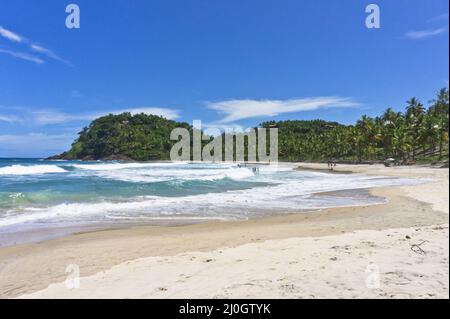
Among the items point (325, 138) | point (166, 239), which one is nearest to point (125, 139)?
point (325, 138)

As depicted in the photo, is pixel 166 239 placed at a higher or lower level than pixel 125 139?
lower

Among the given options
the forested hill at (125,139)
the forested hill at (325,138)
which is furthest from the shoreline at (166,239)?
the forested hill at (125,139)

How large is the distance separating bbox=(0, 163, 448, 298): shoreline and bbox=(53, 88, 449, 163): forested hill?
2911mm

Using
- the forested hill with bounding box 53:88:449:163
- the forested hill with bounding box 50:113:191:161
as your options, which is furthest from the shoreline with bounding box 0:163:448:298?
the forested hill with bounding box 50:113:191:161

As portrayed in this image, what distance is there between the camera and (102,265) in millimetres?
6445

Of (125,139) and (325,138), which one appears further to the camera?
(125,139)

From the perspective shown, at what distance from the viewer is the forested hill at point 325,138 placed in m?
51.1

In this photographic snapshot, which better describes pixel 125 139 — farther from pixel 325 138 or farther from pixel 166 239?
pixel 166 239

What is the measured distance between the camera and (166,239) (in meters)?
8.59

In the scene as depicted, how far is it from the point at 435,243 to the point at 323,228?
326cm

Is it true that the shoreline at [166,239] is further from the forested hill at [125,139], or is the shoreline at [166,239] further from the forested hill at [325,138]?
the forested hill at [125,139]

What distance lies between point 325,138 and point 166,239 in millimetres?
86150
